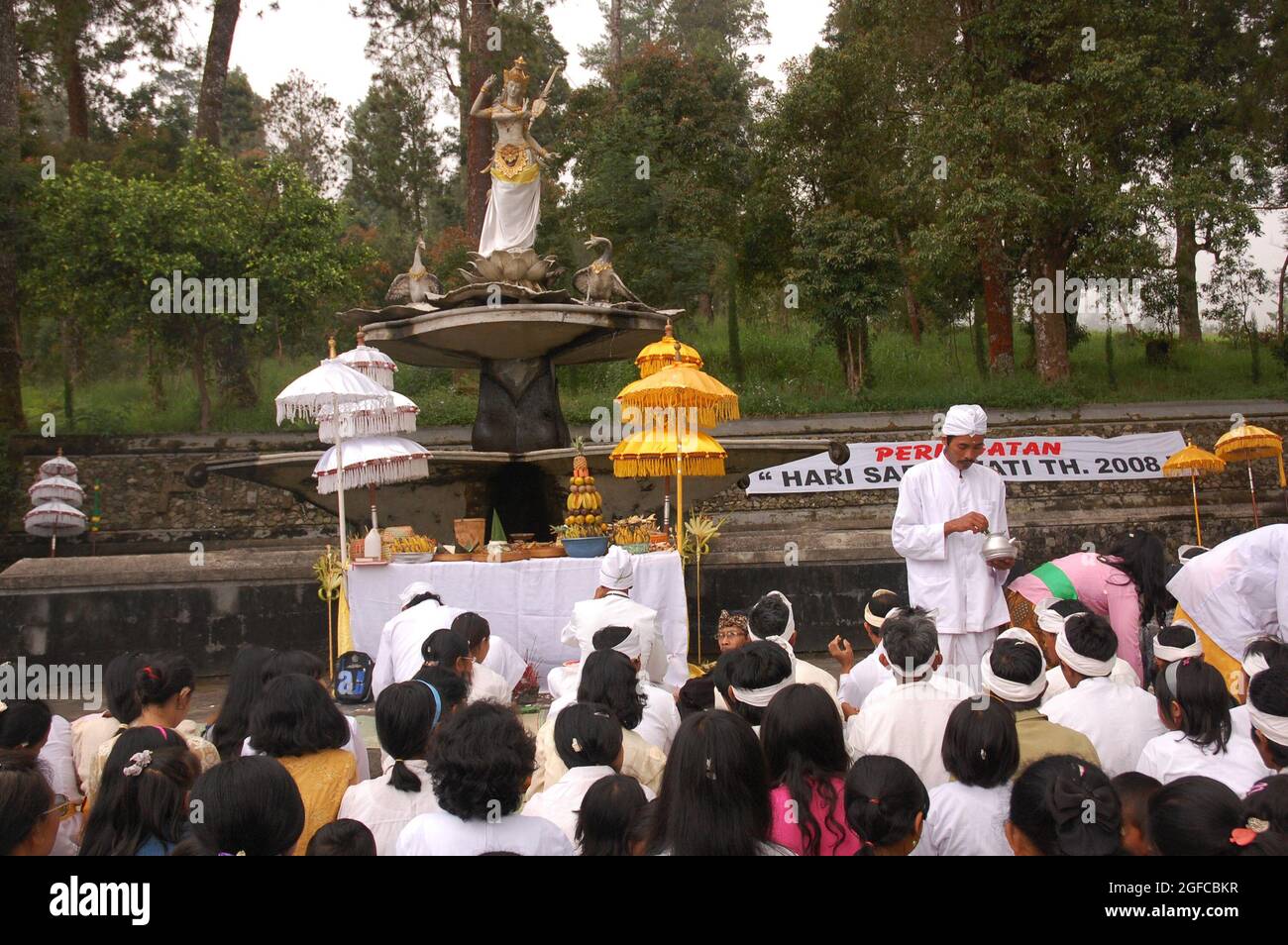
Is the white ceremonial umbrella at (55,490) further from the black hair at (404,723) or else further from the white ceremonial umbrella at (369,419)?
the black hair at (404,723)

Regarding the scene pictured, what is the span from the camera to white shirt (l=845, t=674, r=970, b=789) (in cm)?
400

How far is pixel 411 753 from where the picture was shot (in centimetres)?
371

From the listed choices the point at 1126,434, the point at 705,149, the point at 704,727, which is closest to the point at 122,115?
the point at 705,149

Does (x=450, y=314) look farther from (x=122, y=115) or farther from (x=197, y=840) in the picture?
(x=122, y=115)

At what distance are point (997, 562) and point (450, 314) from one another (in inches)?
200

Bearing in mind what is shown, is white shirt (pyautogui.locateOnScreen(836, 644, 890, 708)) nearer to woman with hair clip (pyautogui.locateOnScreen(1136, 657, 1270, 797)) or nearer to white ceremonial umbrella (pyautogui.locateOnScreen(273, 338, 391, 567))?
woman with hair clip (pyautogui.locateOnScreen(1136, 657, 1270, 797))

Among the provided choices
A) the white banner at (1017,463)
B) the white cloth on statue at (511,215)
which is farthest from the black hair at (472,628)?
the white banner at (1017,463)

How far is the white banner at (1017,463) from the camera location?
58.1ft

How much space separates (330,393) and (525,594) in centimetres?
194

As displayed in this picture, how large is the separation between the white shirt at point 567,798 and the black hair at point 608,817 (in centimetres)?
24

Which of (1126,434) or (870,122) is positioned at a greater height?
(870,122)

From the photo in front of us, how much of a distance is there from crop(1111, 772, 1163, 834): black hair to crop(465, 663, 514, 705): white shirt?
9.81 feet

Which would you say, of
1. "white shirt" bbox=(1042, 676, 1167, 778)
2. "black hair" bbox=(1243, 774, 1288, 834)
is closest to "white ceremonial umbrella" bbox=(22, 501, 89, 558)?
"white shirt" bbox=(1042, 676, 1167, 778)

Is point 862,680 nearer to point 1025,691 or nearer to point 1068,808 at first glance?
point 1025,691
